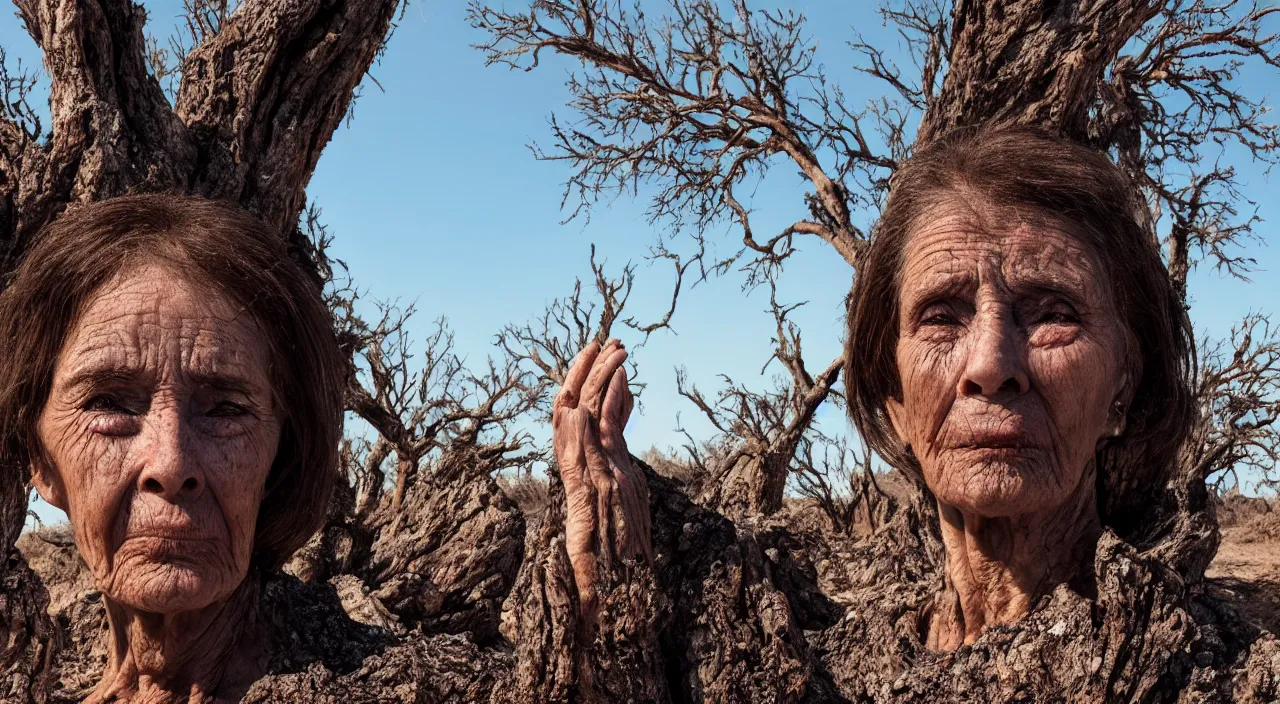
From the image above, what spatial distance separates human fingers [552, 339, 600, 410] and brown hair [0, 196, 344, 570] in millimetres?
781

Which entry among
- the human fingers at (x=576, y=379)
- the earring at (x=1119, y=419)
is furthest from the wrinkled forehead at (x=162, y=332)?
Result: the earring at (x=1119, y=419)

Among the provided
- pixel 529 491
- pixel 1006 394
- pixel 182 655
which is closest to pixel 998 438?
pixel 1006 394

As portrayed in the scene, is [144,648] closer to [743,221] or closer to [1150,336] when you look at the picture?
[1150,336]

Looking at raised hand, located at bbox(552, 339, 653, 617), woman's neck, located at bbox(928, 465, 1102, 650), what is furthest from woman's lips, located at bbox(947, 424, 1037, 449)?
raised hand, located at bbox(552, 339, 653, 617)

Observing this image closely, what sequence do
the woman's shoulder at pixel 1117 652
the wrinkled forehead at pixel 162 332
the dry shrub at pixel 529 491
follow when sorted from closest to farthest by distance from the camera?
the woman's shoulder at pixel 1117 652 < the wrinkled forehead at pixel 162 332 < the dry shrub at pixel 529 491

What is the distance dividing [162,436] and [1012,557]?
2.05 meters

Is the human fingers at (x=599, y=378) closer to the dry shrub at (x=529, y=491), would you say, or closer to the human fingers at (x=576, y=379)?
the human fingers at (x=576, y=379)

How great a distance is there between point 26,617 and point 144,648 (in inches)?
21.5

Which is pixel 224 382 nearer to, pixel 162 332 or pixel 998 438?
pixel 162 332

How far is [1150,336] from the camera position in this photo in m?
3.28

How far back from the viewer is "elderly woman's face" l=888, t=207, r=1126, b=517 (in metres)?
3.04

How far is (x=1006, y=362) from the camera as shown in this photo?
303cm

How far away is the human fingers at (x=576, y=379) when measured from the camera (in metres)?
3.05

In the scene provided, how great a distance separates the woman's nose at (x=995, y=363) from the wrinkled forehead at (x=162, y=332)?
5.67 feet
